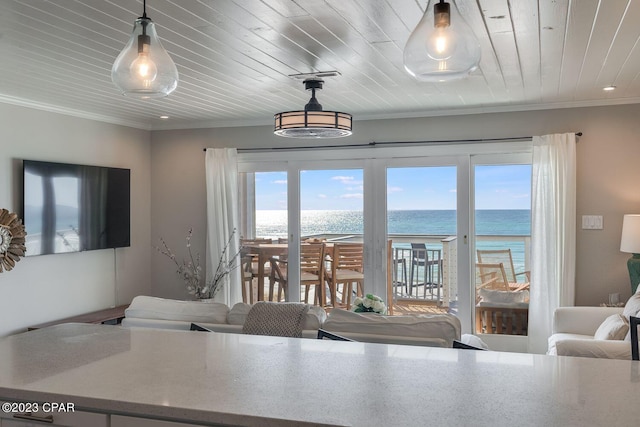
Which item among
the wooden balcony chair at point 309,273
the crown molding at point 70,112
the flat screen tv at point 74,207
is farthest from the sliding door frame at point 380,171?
the flat screen tv at point 74,207

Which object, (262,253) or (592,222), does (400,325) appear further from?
(262,253)

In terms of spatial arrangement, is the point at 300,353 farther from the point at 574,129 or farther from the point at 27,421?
the point at 574,129

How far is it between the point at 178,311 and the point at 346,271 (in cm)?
285

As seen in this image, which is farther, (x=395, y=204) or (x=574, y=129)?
(x=395, y=204)

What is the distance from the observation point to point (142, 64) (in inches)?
76.5

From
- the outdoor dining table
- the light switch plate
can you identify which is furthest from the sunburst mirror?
the light switch plate

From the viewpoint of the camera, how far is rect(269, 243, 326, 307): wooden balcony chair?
19.9ft

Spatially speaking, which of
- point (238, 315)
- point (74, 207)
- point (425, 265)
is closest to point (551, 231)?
point (425, 265)

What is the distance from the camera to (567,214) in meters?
5.03

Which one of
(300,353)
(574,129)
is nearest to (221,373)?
(300,353)

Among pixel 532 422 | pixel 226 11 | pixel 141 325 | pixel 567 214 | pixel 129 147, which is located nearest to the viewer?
pixel 532 422

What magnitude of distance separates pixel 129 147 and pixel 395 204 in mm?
2934

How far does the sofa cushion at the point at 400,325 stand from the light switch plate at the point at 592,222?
2.74 m

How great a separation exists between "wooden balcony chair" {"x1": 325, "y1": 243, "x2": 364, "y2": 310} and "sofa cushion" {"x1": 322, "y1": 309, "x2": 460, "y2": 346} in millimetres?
2828
